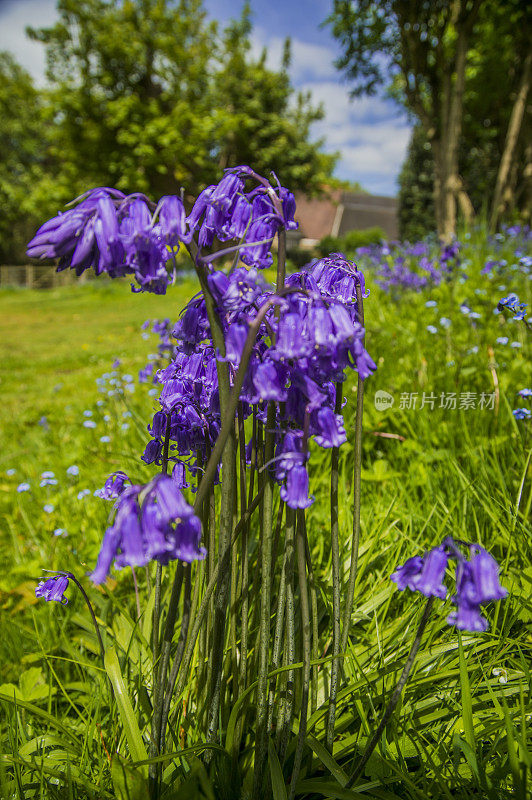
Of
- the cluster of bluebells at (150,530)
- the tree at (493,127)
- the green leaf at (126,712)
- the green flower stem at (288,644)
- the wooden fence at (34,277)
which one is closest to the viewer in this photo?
the cluster of bluebells at (150,530)

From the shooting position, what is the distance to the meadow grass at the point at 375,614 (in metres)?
1.20

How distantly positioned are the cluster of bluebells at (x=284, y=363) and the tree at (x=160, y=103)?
2199 centimetres

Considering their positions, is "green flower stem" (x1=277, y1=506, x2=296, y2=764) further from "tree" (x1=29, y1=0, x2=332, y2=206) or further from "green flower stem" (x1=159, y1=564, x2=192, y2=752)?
"tree" (x1=29, y1=0, x2=332, y2=206)

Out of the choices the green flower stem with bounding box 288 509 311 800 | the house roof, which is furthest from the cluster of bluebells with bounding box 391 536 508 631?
the house roof

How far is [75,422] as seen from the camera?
15.6 feet

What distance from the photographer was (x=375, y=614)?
154 centimetres

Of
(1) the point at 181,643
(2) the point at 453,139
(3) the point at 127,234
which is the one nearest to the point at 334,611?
(1) the point at 181,643

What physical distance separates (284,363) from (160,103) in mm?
26719

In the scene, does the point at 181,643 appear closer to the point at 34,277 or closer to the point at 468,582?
the point at 468,582

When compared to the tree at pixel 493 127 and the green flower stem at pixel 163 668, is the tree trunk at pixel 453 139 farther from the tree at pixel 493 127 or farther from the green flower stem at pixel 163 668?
the green flower stem at pixel 163 668

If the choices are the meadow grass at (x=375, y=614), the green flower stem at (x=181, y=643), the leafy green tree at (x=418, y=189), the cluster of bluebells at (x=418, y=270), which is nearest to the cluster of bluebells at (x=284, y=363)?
the green flower stem at (x=181, y=643)

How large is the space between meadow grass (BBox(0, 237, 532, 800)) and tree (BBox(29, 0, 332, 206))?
2010cm

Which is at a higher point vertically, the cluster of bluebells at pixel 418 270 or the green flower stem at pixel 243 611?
the cluster of bluebells at pixel 418 270

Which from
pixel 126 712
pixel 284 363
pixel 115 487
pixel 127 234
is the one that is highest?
pixel 127 234
